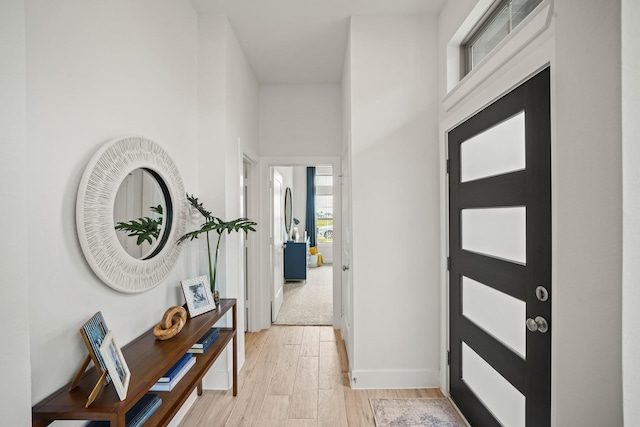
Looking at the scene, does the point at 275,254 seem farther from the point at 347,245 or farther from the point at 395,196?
the point at 395,196

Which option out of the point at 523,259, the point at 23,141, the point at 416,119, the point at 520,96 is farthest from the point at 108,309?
the point at 416,119

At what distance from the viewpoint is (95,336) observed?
120cm

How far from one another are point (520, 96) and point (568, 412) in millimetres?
1293

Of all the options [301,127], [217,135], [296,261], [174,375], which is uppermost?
[301,127]

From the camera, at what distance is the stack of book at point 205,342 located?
1965 millimetres

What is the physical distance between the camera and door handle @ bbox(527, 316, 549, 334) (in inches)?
50.5

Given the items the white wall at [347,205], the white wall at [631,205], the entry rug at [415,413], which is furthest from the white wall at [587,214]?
the white wall at [347,205]

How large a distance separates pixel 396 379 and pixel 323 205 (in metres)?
A: 6.38

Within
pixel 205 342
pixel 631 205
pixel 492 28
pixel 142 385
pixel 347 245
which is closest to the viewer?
pixel 631 205

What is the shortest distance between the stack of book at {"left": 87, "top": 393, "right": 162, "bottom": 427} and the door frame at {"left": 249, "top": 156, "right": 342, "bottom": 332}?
88.0 inches

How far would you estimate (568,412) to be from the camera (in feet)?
3.80

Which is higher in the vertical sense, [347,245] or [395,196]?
[395,196]

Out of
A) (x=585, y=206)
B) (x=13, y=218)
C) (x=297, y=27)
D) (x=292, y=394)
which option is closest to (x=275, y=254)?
(x=292, y=394)

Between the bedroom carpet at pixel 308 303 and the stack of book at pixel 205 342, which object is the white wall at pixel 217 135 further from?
the bedroom carpet at pixel 308 303
